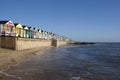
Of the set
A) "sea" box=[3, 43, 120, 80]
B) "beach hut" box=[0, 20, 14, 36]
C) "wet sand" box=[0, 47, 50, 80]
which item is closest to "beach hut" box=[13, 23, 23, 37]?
"beach hut" box=[0, 20, 14, 36]

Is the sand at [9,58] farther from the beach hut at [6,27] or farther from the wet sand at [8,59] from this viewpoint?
the beach hut at [6,27]

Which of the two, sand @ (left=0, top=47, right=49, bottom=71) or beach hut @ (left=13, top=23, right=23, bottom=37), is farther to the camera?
beach hut @ (left=13, top=23, right=23, bottom=37)

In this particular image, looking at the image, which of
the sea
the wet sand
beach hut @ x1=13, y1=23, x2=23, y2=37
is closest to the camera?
the sea

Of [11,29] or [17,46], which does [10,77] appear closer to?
[17,46]

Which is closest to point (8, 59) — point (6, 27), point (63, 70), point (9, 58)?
point (9, 58)

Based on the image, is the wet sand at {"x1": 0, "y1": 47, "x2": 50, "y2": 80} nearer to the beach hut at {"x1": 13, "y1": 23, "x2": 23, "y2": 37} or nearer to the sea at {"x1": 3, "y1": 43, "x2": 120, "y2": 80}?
the sea at {"x1": 3, "y1": 43, "x2": 120, "y2": 80}

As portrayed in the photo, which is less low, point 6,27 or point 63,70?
point 6,27

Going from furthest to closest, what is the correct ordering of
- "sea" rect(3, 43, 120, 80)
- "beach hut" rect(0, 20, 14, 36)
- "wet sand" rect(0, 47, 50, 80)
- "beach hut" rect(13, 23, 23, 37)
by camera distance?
"beach hut" rect(13, 23, 23, 37) → "beach hut" rect(0, 20, 14, 36) → "wet sand" rect(0, 47, 50, 80) → "sea" rect(3, 43, 120, 80)

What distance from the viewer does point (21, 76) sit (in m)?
15.7

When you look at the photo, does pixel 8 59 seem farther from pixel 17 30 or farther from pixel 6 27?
pixel 17 30

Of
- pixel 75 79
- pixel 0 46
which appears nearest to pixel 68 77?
pixel 75 79

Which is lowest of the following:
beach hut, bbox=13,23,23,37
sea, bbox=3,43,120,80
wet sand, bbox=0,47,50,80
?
sea, bbox=3,43,120,80

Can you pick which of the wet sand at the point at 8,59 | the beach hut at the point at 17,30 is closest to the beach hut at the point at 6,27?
the beach hut at the point at 17,30

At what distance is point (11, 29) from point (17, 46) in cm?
1078
